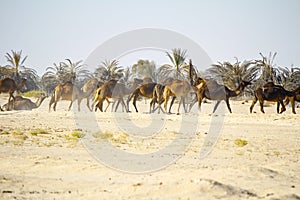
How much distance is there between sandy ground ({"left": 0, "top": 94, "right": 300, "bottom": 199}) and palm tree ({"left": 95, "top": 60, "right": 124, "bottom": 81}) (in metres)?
29.7

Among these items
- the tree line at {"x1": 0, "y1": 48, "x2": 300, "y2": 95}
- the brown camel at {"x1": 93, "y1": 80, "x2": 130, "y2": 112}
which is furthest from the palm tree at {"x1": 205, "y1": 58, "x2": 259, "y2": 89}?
the brown camel at {"x1": 93, "y1": 80, "x2": 130, "y2": 112}

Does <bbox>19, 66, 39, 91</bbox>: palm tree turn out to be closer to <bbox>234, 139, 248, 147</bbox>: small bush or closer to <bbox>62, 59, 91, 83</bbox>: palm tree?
<bbox>62, 59, 91, 83</bbox>: palm tree

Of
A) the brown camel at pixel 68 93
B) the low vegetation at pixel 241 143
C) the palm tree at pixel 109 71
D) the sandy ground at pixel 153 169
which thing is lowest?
the sandy ground at pixel 153 169

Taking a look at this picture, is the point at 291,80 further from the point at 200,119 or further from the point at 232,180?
the point at 232,180

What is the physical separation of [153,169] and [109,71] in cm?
3935

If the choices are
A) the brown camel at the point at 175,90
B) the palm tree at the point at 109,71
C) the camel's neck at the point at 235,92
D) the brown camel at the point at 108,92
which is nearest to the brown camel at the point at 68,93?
the brown camel at the point at 108,92

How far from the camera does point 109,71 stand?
48.4m

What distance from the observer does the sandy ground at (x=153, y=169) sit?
745 cm

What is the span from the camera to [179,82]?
24.8 m

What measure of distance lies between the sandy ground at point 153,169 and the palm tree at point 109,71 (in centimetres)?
2971

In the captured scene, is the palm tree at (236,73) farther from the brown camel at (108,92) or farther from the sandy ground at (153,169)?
the sandy ground at (153,169)

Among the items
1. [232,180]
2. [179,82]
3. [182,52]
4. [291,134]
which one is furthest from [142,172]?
[182,52]

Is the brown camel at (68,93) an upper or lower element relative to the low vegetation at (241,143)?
upper

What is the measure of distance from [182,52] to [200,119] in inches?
914
